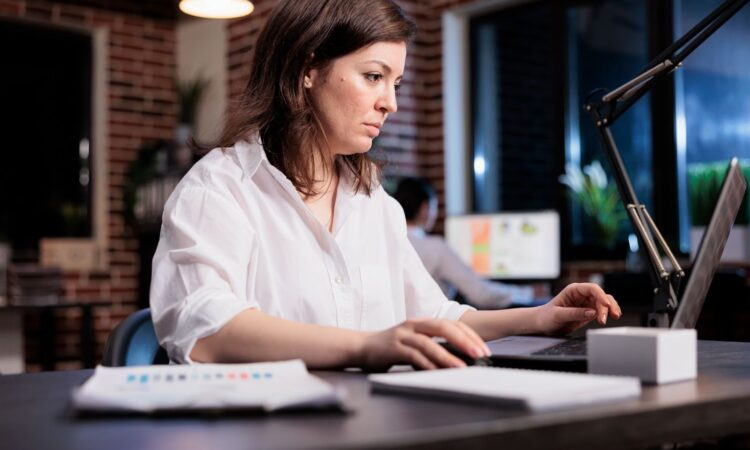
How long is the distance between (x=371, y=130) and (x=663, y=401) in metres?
0.84

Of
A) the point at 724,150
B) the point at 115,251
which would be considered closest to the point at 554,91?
the point at 724,150

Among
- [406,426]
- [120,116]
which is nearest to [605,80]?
[120,116]

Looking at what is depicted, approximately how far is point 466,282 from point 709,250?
9.51 feet

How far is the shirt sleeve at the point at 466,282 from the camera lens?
4.06m

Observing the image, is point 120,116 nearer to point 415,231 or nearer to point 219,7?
point 415,231

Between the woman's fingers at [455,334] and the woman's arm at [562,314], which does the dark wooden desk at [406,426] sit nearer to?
the woman's fingers at [455,334]

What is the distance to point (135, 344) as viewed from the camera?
151 centimetres

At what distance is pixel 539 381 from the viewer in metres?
0.88

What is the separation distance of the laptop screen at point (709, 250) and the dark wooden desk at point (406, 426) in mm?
221

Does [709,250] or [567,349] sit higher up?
[709,250]

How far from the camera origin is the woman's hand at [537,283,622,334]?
1.44 metres

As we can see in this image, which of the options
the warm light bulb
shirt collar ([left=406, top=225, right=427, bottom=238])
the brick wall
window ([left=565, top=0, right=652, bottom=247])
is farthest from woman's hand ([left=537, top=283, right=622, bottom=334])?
the brick wall

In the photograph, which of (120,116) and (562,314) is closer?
(562,314)

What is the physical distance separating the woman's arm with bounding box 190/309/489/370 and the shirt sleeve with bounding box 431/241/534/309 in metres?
2.87
